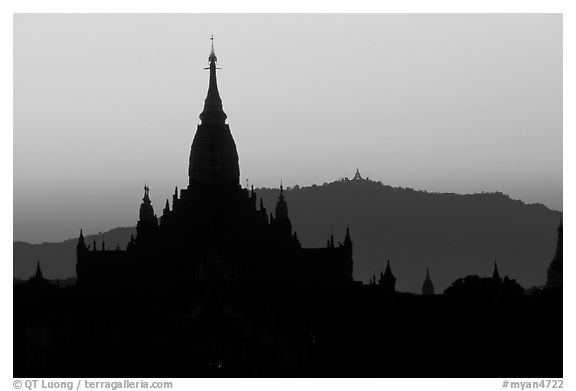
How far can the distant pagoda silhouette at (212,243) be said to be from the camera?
118m

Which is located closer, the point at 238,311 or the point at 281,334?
the point at 281,334

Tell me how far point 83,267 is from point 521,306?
37476 millimetres

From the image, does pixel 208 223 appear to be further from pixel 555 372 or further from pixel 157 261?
pixel 555 372

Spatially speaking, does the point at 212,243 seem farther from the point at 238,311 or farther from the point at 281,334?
the point at 281,334

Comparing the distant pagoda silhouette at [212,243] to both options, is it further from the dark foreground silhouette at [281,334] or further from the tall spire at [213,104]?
the dark foreground silhouette at [281,334]

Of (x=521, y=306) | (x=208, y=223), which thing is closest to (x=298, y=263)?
(x=208, y=223)

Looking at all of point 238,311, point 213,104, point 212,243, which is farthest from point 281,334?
point 213,104

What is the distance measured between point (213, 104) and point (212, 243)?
16.5 meters

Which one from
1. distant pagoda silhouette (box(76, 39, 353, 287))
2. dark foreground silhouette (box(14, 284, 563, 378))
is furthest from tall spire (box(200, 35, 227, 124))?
dark foreground silhouette (box(14, 284, 563, 378))

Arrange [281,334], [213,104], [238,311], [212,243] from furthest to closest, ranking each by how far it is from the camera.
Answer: [213,104] < [212,243] < [238,311] < [281,334]

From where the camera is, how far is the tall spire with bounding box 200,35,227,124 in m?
134

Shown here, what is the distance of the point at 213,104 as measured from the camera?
135 meters

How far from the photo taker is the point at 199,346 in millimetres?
89812

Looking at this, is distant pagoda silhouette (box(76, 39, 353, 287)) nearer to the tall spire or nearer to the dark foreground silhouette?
the tall spire
